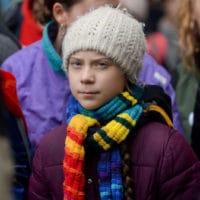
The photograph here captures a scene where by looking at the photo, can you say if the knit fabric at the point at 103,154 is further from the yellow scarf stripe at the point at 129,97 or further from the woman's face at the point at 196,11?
the woman's face at the point at 196,11

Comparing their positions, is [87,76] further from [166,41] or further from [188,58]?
[166,41]

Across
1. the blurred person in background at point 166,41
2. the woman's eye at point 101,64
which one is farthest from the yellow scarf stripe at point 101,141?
the blurred person in background at point 166,41

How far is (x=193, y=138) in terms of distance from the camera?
10.5 ft

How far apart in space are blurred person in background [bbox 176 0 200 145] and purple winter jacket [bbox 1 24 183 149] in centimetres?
80

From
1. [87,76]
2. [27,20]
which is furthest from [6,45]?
[87,76]

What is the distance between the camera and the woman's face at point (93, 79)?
241 centimetres

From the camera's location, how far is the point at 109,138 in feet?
7.63

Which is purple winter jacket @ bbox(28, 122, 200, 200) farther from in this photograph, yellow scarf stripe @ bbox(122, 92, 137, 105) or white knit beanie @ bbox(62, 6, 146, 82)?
white knit beanie @ bbox(62, 6, 146, 82)

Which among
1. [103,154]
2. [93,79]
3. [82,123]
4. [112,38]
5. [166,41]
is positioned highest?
[112,38]

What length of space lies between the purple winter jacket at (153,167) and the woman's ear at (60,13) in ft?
2.63

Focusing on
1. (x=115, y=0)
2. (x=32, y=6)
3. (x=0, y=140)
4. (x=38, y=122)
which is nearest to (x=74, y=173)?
(x=38, y=122)

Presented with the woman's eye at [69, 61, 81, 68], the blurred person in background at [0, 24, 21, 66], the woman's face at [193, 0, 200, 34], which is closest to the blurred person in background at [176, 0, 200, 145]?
the woman's face at [193, 0, 200, 34]

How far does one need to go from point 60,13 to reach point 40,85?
37 cm

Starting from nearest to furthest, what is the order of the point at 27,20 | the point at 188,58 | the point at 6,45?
1. the point at 6,45
2. the point at 188,58
3. the point at 27,20
